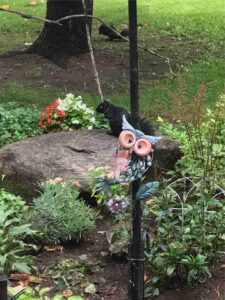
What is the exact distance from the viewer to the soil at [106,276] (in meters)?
3.72

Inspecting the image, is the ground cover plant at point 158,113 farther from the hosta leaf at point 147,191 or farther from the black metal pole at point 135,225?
the hosta leaf at point 147,191

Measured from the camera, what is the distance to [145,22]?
592 inches

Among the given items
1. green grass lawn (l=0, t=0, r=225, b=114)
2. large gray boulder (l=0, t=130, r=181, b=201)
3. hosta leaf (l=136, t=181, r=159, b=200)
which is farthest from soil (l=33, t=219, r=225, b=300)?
green grass lawn (l=0, t=0, r=225, b=114)

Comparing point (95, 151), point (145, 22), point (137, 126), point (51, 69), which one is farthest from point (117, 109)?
point (145, 22)

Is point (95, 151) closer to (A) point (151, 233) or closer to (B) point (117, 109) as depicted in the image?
(B) point (117, 109)

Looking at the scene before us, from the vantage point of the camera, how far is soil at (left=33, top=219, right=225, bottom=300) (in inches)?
146

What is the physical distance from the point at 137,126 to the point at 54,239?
1484 mm

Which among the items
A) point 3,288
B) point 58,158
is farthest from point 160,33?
point 3,288

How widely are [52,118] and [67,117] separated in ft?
0.51

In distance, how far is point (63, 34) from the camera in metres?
10.9

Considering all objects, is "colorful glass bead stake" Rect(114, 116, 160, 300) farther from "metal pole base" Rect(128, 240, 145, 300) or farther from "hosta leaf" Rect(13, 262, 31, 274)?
"hosta leaf" Rect(13, 262, 31, 274)

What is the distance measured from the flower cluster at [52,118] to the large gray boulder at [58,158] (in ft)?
2.07

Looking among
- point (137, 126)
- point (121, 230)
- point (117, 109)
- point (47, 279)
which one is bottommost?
point (47, 279)

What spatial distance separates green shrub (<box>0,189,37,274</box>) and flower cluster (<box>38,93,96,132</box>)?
190cm
